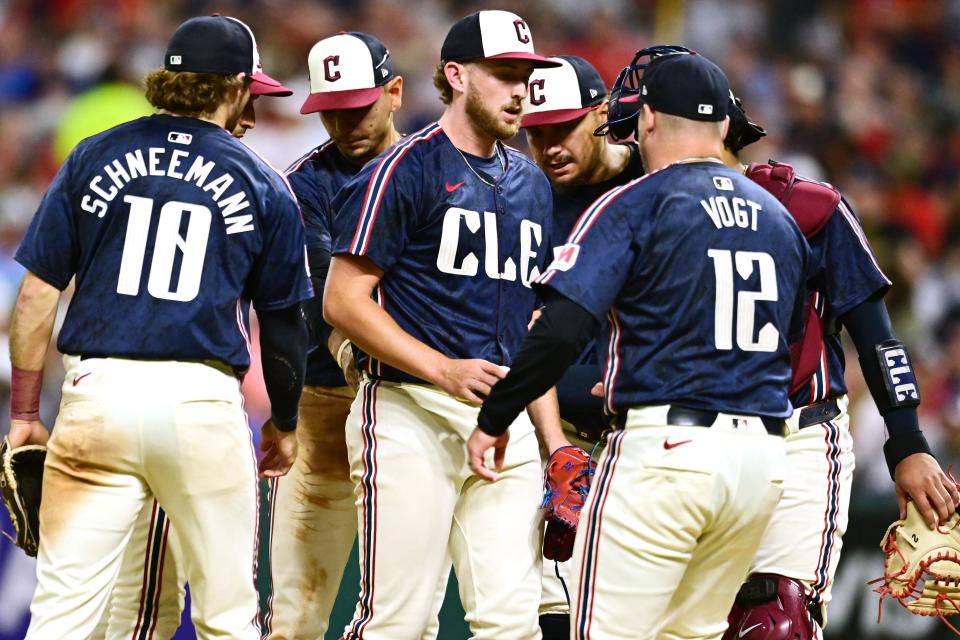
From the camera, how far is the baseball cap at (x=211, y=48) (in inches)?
165

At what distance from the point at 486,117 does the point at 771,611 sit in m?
1.84

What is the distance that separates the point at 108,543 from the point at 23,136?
646 centimetres

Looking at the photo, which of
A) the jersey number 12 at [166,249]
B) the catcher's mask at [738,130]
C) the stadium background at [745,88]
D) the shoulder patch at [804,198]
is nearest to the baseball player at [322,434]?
the jersey number 12 at [166,249]

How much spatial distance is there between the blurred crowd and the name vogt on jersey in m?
5.04

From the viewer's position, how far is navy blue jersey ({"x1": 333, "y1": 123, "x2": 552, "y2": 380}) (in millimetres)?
4285

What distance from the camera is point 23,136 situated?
9.68 m

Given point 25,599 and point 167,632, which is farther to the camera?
point 25,599

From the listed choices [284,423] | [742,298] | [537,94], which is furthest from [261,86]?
[742,298]

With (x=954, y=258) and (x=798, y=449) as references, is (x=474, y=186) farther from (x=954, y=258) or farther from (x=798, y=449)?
(x=954, y=258)

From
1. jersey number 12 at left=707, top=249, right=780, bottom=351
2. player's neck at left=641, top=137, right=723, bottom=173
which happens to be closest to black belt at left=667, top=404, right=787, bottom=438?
jersey number 12 at left=707, top=249, right=780, bottom=351

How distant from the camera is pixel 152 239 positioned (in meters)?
3.96

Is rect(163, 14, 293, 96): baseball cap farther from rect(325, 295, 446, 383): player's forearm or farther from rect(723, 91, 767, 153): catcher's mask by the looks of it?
rect(723, 91, 767, 153): catcher's mask

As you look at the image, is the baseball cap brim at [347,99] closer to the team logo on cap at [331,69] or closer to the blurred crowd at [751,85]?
the team logo on cap at [331,69]

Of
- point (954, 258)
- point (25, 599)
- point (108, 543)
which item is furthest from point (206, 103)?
point (954, 258)
